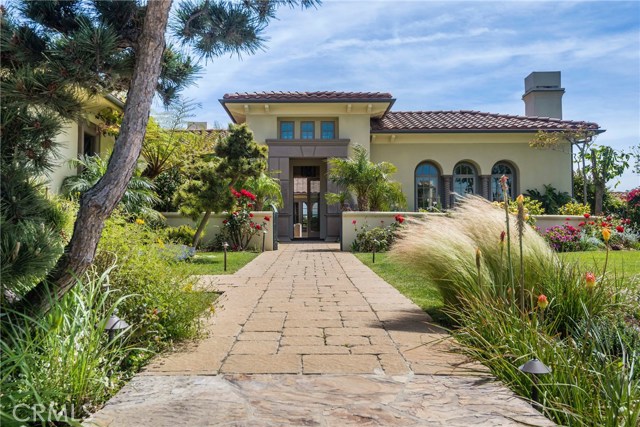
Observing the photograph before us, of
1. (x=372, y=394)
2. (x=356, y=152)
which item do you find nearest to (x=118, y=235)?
(x=372, y=394)

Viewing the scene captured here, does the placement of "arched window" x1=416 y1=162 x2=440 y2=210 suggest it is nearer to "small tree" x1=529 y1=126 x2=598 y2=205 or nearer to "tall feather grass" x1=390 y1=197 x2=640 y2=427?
"small tree" x1=529 y1=126 x2=598 y2=205

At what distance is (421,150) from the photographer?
18828mm

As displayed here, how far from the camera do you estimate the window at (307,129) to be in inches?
723

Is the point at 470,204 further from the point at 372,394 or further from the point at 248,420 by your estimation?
the point at 248,420

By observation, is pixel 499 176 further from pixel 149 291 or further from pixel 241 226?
pixel 149 291

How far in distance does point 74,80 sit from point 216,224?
11785 millimetres

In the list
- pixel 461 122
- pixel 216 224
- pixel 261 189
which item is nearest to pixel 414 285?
pixel 216 224

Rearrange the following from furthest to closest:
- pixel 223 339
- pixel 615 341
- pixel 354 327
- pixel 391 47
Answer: pixel 391 47, pixel 354 327, pixel 223 339, pixel 615 341

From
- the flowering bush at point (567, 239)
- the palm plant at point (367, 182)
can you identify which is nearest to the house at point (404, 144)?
the palm plant at point (367, 182)

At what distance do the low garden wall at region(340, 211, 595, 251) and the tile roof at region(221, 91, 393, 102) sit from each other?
479cm

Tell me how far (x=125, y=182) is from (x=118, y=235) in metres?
1.66

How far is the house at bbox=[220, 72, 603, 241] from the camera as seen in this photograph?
58.2 ft

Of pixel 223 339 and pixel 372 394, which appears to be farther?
pixel 223 339

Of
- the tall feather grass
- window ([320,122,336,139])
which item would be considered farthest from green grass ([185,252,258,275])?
window ([320,122,336,139])
